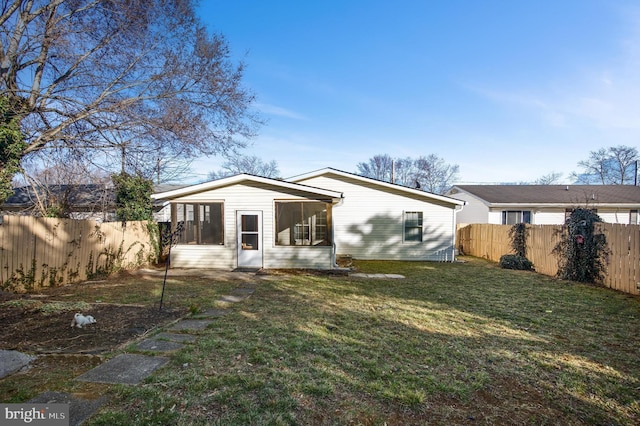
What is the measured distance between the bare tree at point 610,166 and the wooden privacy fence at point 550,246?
27.6 metres

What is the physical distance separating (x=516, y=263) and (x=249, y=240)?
9.64 metres

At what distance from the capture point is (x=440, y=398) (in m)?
2.67

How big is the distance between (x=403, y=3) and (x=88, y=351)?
11562 mm

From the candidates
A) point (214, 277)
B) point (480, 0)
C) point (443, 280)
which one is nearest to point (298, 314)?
point (214, 277)

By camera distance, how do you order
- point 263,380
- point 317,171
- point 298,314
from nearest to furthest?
point 263,380, point 298,314, point 317,171

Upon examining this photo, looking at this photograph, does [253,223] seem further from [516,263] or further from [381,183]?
[516,263]

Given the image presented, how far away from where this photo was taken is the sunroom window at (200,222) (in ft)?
33.0

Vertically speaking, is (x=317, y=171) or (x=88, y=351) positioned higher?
(x=317, y=171)

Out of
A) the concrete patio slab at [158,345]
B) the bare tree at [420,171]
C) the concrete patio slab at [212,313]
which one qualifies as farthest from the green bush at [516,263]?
the bare tree at [420,171]

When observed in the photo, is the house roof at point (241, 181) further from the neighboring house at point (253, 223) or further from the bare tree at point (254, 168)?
the bare tree at point (254, 168)

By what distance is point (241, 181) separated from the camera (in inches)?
388

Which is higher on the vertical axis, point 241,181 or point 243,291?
point 241,181

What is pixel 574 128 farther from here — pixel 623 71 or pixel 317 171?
pixel 317 171

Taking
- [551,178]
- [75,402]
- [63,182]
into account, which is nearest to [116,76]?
[63,182]
